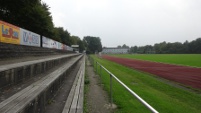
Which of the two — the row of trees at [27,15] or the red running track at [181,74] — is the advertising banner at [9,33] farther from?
the row of trees at [27,15]

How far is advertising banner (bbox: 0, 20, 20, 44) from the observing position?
32.5 ft

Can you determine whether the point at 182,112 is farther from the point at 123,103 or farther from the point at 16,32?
the point at 16,32

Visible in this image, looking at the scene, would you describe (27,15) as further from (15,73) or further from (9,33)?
(15,73)

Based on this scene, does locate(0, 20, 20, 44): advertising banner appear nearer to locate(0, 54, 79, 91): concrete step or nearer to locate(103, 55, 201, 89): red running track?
locate(0, 54, 79, 91): concrete step

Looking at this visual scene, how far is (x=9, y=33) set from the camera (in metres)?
10.9

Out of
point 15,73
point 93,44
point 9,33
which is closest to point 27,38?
point 9,33

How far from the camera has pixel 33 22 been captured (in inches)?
1662

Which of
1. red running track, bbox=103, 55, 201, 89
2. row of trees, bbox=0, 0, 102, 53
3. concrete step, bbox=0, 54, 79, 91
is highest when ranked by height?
row of trees, bbox=0, 0, 102, 53

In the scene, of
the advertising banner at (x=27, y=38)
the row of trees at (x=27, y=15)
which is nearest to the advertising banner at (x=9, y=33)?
the advertising banner at (x=27, y=38)

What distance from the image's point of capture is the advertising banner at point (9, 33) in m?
9.91

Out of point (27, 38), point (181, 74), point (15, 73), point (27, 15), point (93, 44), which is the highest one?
point (27, 15)

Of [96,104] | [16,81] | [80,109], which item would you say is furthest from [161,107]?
[16,81]

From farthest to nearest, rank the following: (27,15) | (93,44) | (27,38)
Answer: (93,44) → (27,15) → (27,38)

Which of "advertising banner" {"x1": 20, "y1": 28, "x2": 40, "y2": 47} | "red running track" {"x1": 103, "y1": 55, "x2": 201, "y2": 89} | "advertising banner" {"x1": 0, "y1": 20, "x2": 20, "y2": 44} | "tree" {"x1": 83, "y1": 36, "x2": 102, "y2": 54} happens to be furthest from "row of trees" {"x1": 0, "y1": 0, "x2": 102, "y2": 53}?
"tree" {"x1": 83, "y1": 36, "x2": 102, "y2": 54}
